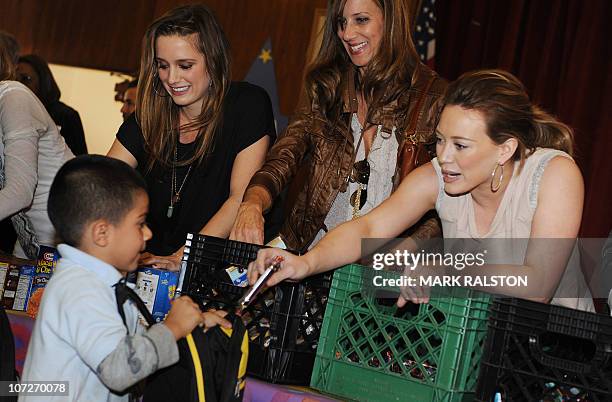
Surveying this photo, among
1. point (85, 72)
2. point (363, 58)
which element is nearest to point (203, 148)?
point (363, 58)

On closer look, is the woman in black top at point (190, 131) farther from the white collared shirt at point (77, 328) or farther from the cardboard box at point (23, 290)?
the white collared shirt at point (77, 328)

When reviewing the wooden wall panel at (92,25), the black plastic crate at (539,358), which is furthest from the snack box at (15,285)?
the wooden wall panel at (92,25)

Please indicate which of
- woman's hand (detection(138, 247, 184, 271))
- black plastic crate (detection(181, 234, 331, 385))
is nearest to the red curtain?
woman's hand (detection(138, 247, 184, 271))

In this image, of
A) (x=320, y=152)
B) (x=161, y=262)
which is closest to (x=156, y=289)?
(x=161, y=262)

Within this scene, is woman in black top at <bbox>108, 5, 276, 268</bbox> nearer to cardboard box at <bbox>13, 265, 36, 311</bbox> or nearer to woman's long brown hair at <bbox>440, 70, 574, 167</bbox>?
cardboard box at <bbox>13, 265, 36, 311</bbox>

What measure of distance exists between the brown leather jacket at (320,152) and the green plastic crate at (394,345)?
0.73m

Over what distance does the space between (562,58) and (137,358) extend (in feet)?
Result: 12.1

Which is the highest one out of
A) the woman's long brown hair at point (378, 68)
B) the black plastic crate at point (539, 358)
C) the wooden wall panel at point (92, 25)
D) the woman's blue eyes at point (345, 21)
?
the wooden wall panel at point (92, 25)

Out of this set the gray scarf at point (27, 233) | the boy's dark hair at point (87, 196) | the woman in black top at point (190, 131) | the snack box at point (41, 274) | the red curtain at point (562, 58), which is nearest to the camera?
the boy's dark hair at point (87, 196)

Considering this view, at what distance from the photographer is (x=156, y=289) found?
250 cm

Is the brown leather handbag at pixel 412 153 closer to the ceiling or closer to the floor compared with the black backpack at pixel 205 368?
closer to the ceiling

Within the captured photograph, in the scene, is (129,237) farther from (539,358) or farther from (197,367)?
(539,358)

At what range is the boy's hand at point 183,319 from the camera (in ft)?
6.10

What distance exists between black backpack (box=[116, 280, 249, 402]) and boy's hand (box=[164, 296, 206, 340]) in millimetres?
20
